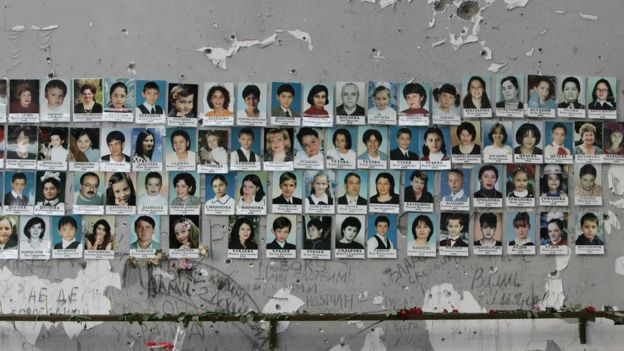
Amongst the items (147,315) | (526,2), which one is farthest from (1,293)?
(526,2)

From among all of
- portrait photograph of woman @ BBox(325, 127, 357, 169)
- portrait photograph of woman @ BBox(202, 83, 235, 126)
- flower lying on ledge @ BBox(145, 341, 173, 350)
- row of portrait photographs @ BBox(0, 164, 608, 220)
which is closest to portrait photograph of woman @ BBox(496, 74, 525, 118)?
row of portrait photographs @ BBox(0, 164, 608, 220)

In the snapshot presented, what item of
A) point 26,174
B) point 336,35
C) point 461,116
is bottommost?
point 26,174

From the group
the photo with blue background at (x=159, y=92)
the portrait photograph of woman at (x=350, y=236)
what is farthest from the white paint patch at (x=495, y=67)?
the photo with blue background at (x=159, y=92)

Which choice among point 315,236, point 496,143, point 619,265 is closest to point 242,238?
point 315,236

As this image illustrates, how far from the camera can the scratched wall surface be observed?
324cm

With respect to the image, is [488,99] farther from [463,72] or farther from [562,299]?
[562,299]

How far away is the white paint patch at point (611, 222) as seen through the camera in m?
3.36

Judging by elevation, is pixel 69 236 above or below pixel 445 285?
above

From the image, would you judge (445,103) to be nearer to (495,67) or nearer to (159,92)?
(495,67)

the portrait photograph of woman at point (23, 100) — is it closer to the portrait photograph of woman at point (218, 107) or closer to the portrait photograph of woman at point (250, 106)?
the portrait photograph of woman at point (218, 107)

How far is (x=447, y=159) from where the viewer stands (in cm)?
331

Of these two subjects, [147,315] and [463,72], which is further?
[463,72]

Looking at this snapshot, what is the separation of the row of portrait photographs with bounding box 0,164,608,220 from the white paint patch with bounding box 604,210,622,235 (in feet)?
0.36

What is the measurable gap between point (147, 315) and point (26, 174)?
3.33ft
